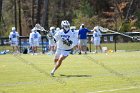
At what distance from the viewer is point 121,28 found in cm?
5731

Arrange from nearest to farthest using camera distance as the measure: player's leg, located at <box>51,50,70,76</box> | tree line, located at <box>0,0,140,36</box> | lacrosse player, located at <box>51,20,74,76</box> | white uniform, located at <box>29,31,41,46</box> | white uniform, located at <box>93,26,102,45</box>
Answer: player's leg, located at <box>51,50,70,76</box>, lacrosse player, located at <box>51,20,74,76</box>, white uniform, located at <box>93,26,102,45</box>, white uniform, located at <box>29,31,41,46</box>, tree line, located at <box>0,0,140,36</box>

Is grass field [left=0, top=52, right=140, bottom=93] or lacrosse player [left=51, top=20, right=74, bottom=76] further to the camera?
lacrosse player [left=51, top=20, right=74, bottom=76]

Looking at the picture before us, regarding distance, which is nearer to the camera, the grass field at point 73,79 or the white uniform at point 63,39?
the grass field at point 73,79

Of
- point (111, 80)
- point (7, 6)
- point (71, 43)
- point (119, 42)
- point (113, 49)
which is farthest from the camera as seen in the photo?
point (7, 6)

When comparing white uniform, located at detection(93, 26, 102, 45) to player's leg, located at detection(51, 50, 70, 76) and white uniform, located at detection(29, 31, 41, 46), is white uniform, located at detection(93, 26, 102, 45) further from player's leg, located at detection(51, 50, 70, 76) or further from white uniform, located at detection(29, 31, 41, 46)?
player's leg, located at detection(51, 50, 70, 76)

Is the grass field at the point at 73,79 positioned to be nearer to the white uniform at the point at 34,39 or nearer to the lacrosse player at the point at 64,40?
the lacrosse player at the point at 64,40

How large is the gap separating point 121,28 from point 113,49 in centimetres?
1630

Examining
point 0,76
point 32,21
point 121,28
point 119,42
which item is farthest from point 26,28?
point 0,76

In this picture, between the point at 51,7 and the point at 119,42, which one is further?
the point at 51,7

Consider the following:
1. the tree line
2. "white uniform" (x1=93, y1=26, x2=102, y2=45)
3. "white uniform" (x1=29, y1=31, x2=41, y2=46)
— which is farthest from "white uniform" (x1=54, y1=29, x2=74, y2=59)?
the tree line

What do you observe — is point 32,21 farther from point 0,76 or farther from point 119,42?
point 0,76

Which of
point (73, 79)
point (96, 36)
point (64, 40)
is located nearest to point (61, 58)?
point (64, 40)

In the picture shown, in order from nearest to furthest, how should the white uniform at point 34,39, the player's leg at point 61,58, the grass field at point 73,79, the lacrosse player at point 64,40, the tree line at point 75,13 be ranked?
the grass field at point 73,79 < the player's leg at point 61,58 < the lacrosse player at point 64,40 < the white uniform at point 34,39 < the tree line at point 75,13

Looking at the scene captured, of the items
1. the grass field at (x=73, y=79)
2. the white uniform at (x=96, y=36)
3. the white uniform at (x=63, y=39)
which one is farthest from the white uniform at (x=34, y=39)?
the white uniform at (x=63, y=39)
